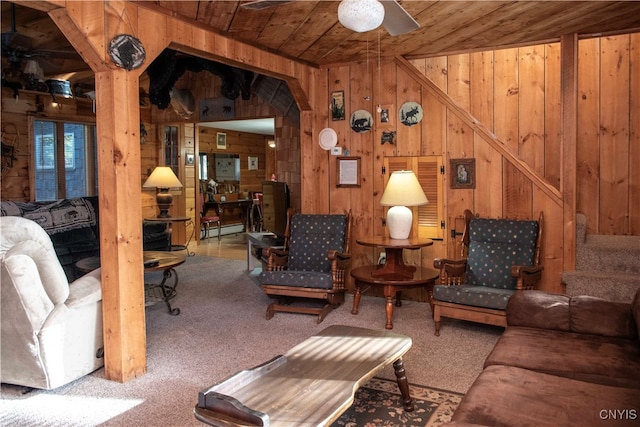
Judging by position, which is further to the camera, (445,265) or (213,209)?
(213,209)

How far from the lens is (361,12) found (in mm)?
2461

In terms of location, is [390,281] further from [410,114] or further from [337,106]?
[337,106]

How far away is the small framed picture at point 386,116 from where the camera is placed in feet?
17.0

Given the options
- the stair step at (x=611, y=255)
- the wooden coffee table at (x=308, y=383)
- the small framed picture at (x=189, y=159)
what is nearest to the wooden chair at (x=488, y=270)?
the stair step at (x=611, y=255)

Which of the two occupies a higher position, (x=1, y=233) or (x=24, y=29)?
(x=24, y=29)

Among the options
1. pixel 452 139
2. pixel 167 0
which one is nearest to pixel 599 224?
pixel 452 139

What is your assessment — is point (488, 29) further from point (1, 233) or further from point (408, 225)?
point (1, 233)

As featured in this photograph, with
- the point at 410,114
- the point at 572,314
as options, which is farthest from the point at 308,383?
the point at 410,114

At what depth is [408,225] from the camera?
15.6 feet

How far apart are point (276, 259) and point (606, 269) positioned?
2891mm

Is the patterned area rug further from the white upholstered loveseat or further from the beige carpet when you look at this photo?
the white upholstered loveseat

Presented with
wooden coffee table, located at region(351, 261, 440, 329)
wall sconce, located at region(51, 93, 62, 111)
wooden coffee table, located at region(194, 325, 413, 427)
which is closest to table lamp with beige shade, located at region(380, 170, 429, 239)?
wooden coffee table, located at region(351, 261, 440, 329)

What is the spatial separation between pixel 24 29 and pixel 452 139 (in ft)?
15.5

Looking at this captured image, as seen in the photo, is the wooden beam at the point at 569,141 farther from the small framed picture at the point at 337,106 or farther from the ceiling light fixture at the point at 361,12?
the ceiling light fixture at the point at 361,12
